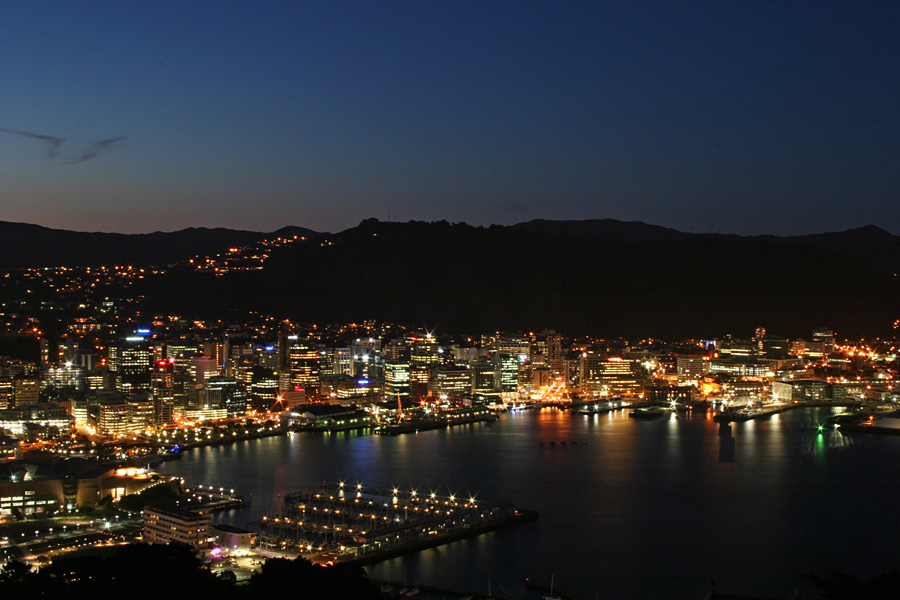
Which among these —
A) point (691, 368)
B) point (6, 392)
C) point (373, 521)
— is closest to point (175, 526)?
point (373, 521)

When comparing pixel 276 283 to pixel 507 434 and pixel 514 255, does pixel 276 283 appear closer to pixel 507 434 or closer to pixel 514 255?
pixel 514 255

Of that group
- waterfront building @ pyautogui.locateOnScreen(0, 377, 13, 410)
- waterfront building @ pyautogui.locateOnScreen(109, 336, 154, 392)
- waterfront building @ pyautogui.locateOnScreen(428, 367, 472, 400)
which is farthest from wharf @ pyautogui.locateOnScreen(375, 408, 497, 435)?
waterfront building @ pyautogui.locateOnScreen(0, 377, 13, 410)

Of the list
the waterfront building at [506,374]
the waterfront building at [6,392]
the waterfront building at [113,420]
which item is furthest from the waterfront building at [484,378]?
the waterfront building at [6,392]

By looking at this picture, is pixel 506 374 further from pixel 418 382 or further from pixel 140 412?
pixel 140 412

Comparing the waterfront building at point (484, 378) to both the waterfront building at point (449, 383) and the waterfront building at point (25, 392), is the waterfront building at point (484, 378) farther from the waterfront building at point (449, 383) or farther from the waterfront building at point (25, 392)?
the waterfront building at point (25, 392)

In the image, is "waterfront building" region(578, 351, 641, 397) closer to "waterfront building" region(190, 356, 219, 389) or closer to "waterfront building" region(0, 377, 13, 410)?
"waterfront building" region(190, 356, 219, 389)

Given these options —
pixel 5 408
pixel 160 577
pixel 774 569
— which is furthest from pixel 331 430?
pixel 160 577
